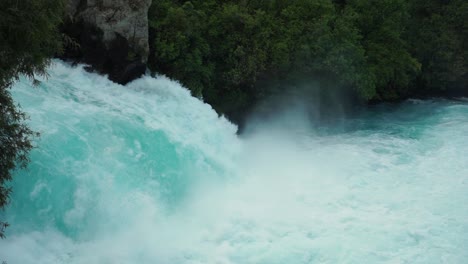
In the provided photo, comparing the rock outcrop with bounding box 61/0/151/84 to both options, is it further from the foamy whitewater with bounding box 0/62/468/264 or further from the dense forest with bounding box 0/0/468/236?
the dense forest with bounding box 0/0/468/236

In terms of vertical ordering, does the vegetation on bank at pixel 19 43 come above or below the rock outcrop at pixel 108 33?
below

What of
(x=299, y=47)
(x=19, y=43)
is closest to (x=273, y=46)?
(x=299, y=47)

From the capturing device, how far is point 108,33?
14.8 metres

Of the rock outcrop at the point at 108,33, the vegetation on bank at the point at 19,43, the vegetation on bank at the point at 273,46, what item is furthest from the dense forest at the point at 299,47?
the vegetation on bank at the point at 19,43

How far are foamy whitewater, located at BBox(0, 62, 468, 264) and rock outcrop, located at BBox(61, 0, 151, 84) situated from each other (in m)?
0.62

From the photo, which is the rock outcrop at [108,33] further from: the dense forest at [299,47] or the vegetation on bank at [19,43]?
the vegetation on bank at [19,43]

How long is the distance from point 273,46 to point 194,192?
7.74 m

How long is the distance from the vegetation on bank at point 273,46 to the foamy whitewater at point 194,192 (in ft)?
5.75

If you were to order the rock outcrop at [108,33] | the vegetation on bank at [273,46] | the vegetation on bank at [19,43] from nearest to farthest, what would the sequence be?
1. the vegetation on bank at [19,43]
2. the rock outcrop at [108,33]
3. the vegetation on bank at [273,46]

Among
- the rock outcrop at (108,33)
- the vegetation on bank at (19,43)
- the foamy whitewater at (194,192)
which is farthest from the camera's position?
the rock outcrop at (108,33)

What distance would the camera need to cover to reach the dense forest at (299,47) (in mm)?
15977

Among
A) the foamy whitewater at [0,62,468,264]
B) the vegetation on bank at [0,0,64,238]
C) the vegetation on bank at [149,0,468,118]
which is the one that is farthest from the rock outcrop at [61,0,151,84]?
the vegetation on bank at [0,0,64,238]

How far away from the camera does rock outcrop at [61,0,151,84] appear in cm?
1469

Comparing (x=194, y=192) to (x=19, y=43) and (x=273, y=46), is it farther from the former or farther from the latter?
(x=273, y=46)
